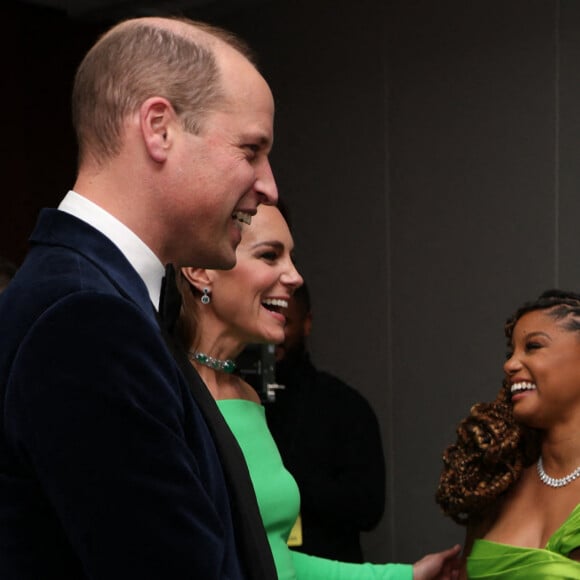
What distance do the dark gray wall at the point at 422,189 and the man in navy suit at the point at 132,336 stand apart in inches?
111

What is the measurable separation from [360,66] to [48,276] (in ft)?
12.1

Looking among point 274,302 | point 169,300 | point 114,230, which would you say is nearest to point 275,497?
point 274,302

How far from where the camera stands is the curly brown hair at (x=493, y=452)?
2395 mm

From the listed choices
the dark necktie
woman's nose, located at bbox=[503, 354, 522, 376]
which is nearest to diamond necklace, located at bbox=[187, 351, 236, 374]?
the dark necktie

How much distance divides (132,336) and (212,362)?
3.56 feet

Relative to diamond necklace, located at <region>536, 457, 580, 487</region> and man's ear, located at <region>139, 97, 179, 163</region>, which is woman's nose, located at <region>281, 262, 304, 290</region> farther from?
man's ear, located at <region>139, 97, 179, 163</region>

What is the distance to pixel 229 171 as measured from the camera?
108 centimetres

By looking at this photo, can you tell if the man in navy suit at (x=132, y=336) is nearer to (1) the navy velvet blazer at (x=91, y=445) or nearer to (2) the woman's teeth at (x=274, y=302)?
(1) the navy velvet blazer at (x=91, y=445)

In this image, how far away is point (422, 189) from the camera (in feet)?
13.8

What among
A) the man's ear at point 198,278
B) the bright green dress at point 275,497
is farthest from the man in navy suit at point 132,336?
the man's ear at point 198,278

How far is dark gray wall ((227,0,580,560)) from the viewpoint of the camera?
381 cm

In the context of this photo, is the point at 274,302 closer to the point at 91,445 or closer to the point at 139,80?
the point at 139,80

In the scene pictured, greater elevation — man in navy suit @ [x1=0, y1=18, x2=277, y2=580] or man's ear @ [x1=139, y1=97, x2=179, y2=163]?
man's ear @ [x1=139, y1=97, x2=179, y2=163]

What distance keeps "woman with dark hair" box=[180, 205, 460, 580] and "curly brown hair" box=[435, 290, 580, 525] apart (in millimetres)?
344
